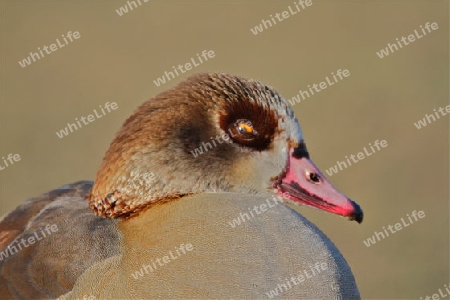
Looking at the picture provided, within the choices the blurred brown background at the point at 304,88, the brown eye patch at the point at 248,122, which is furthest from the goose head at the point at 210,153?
the blurred brown background at the point at 304,88

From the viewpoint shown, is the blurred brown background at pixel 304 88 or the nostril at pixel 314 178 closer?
the nostril at pixel 314 178

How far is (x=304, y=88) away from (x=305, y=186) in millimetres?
5512

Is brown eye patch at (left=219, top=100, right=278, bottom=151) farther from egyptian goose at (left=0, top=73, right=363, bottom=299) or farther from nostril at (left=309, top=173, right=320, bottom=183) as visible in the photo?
nostril at (left=309, top=173, right=320, bottom=183)

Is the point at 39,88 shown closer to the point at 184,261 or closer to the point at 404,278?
the point at 404,278

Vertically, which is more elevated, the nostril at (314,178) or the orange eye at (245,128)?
the orange eye at (245,128)

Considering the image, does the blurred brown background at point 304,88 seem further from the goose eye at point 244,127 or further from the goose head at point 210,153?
the goose eye at point 244,127

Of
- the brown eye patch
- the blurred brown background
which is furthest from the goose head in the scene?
the blurred brown background

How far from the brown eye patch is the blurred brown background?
2712 mm

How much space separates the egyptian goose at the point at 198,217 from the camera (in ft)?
8.30

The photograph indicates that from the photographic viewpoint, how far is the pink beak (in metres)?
2.87

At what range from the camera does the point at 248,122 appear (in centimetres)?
282

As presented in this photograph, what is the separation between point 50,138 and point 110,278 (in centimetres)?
525

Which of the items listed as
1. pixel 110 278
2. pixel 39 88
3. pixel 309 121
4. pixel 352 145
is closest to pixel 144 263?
pixel 110 278

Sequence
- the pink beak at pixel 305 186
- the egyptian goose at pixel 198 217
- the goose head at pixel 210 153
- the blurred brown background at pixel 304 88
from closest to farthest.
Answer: the egyptian goose at pixel 198 217 → the goose head at pixel 210 153 → the pink beak at pixel 305 186 → the blurred brown background at pixel 304 88
